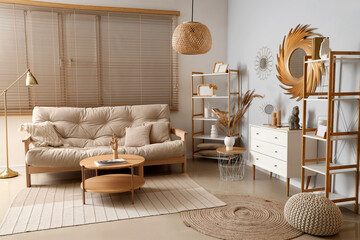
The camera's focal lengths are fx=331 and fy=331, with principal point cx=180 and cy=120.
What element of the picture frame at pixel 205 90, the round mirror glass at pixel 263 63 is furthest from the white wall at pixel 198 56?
the round mirror glass at pixel 263 63

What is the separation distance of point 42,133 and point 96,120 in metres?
0.74

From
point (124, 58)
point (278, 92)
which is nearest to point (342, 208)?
point (278, 92)

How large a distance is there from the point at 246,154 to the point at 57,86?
9.48ft

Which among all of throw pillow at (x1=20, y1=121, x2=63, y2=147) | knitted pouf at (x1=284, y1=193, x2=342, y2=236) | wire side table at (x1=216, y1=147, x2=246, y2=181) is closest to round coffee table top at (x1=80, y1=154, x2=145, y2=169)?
throw pillow at (x1=20, y1=121, x2=63, y2=147)

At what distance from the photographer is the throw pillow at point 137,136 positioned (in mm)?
4281

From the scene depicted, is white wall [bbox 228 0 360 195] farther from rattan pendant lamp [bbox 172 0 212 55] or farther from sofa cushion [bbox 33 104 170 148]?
sofa cushion [bbox 33 104 170 148]

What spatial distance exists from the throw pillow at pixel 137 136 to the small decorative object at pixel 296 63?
1.80m

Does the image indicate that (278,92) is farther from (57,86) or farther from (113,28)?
(57,86)

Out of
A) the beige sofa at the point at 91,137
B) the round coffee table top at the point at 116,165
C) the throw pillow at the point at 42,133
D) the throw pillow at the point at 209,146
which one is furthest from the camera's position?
the throw pillow at the point at 209,146

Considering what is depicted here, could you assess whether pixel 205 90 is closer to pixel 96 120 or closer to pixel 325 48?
pixel 96 120

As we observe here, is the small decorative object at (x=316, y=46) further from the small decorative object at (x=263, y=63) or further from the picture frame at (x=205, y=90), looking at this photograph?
the picture frame at (x=205, y=90)

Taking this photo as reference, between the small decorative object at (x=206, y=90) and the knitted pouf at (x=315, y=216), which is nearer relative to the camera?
the knitted pouf at (x=315, y=216)

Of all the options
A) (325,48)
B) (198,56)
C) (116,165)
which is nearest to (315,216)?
(325,48)

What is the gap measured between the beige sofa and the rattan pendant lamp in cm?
120
